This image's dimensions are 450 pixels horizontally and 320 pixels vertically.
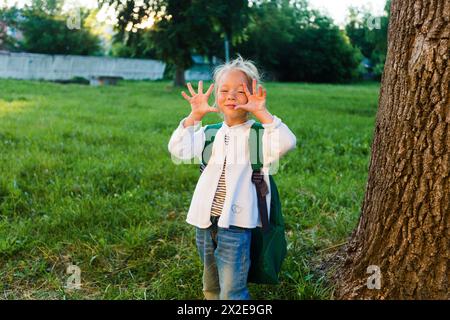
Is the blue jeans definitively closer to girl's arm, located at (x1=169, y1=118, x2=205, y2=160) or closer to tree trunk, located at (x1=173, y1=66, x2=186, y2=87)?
girl's arm, located at (x1=169, y1=118, x2=205, y2=160)

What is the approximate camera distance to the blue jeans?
2.21 m

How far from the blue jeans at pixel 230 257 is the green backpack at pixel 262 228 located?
0.08 meters

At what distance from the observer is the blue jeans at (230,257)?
7.25ft

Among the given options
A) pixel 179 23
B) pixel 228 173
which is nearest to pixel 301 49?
pixel 179 23

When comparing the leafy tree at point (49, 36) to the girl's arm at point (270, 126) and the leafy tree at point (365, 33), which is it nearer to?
the leafy tree at point (365, 33)

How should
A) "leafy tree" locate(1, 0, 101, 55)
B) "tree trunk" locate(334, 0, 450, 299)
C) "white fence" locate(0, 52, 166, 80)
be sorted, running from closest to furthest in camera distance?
"tree trunk" locate(334, 0, 450, 299) → "white fence" locate(0, 52, 166, 80) → "leafy tree" locate(1, 0, 101, 55)

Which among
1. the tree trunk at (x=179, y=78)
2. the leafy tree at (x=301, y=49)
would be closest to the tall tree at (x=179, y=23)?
the tree trunk at (x=179, y=78)

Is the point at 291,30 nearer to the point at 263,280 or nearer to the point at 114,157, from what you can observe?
the point at 114,157

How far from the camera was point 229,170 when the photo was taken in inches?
88.4

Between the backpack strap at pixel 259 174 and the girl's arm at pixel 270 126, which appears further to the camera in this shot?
the backpack strap at pixel 259 174

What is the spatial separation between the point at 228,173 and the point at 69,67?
79.7 feet

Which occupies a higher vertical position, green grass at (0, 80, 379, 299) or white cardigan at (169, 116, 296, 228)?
white cardigan at (169, 116, 296, 228)

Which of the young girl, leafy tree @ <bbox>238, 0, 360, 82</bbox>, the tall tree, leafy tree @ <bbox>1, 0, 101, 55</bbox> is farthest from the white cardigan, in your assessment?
leafy tree @ <bbox>238, 0, 360, 82</bbox>

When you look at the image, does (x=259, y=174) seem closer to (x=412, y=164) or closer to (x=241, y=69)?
(x=241, y=69)
